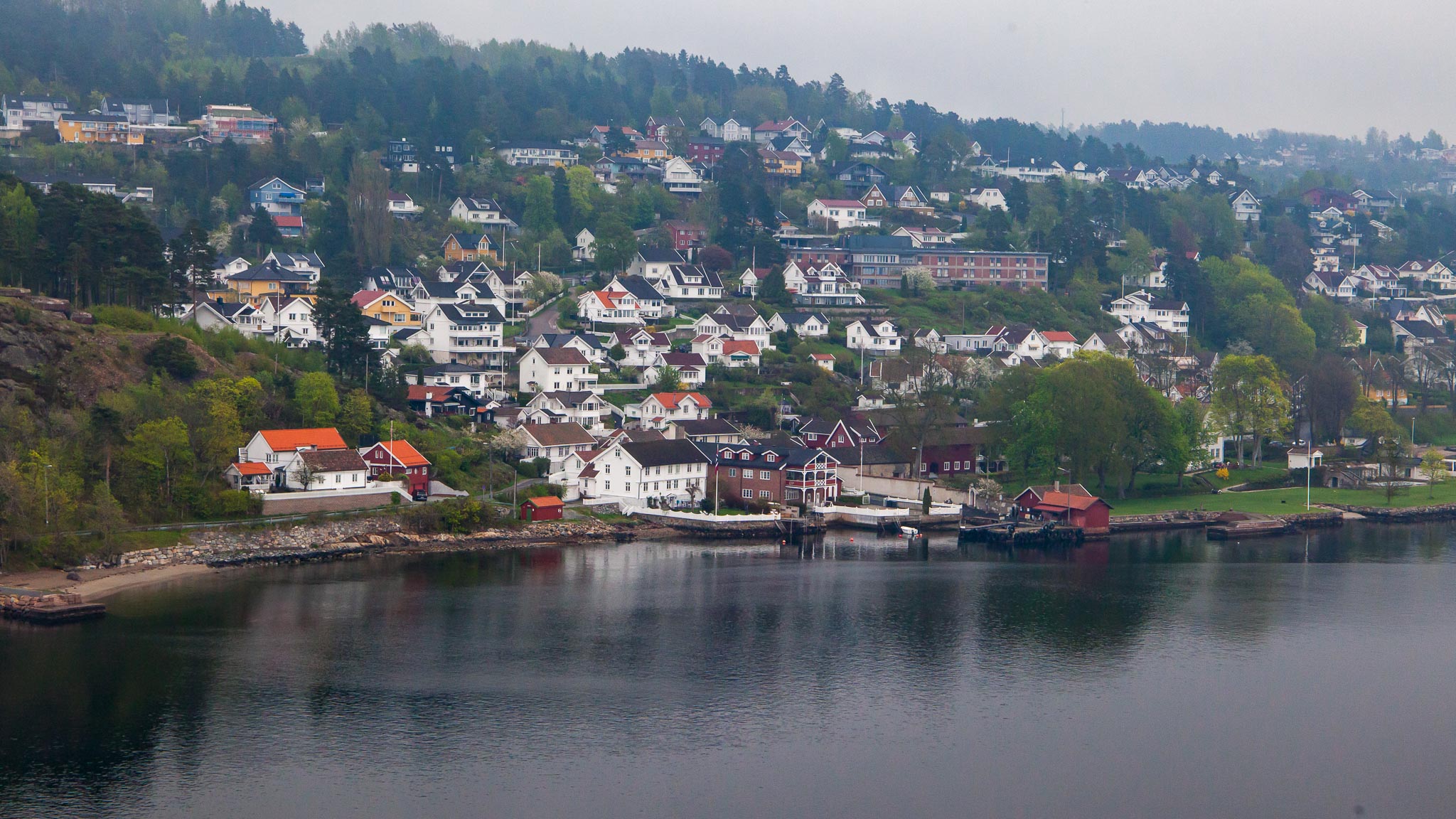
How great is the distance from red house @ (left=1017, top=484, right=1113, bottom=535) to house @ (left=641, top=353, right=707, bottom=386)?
10.7 m

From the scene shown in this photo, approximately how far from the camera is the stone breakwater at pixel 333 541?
25.6m

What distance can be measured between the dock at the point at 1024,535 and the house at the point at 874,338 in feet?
48.7

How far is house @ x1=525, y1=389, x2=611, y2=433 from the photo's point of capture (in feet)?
118

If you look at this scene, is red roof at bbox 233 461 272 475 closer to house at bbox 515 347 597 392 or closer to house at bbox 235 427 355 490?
house at bbox 235 427 355 490

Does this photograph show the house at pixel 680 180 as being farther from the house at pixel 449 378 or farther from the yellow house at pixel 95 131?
the house at pixel 449 378

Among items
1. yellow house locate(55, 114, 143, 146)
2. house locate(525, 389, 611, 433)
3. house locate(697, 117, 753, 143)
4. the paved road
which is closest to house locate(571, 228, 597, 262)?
the paved road

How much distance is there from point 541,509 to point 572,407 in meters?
6.63

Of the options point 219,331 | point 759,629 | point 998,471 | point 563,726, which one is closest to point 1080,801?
point 563,726

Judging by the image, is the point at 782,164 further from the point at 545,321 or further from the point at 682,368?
the point at 682,368

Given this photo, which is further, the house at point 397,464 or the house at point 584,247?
the house at point 584,247

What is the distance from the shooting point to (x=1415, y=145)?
157 metres

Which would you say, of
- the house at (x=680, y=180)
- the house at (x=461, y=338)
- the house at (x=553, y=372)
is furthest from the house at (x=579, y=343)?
the house at (x=680, y=180)

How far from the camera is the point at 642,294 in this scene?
46406 mm

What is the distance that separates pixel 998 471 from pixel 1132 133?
133961 millimetres
